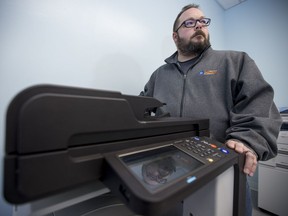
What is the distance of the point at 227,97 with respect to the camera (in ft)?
2.69

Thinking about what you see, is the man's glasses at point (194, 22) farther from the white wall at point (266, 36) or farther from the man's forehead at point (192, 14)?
the white wall at point (266, 36)

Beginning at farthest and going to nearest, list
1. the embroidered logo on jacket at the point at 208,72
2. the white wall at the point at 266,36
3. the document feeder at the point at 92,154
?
the white wall at the point at 266,36 → the embroidered logo on jacket at the point at 208,72 → the document feeder at the point at 92,154

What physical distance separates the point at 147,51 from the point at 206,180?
116cm

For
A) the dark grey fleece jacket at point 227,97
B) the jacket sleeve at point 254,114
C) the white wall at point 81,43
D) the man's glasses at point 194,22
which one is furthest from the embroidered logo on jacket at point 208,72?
the white wall at point 81,43

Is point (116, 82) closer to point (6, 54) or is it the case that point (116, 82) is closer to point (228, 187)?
point (6, 54)

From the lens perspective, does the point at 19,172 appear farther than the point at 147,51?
No

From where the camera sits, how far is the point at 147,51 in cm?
128

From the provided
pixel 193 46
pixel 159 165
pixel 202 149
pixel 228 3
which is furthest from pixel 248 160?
pixel 228 3

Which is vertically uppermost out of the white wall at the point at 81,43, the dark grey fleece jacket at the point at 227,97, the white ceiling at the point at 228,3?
the white ceiling at the point at 228,3

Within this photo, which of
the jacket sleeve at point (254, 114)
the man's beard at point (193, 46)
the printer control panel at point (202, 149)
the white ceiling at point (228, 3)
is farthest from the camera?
the white ceiling at point (228, 3)

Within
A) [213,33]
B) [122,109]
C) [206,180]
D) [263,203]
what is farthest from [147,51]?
[263,203]

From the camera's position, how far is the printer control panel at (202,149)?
400 millimetres

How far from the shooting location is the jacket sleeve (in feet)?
2.07

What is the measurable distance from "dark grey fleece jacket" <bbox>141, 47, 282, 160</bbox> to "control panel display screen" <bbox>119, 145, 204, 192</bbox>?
39 cm
